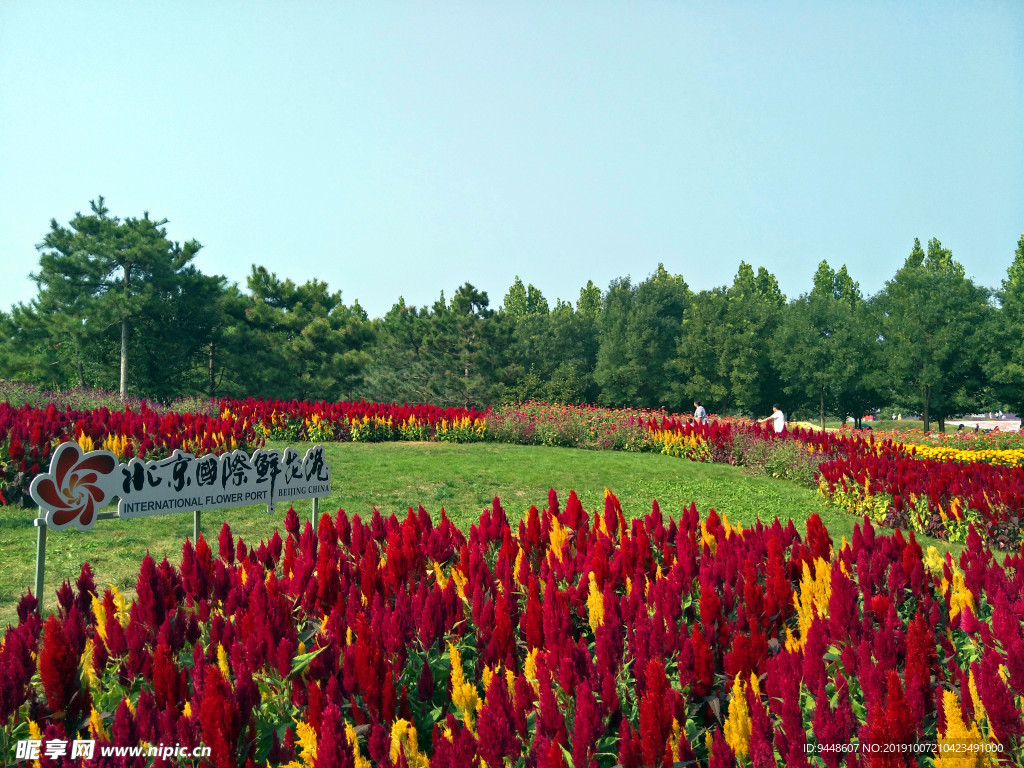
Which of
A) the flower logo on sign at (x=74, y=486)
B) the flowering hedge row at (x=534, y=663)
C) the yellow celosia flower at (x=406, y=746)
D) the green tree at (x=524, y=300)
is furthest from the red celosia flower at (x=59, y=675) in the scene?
the green tree at (x=524, y=300)

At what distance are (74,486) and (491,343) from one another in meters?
33.7

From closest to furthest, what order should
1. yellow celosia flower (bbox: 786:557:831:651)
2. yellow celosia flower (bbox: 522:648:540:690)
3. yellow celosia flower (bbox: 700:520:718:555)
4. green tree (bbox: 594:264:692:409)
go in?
yellow celosia flower (bbox: 522:648:540:690)
yellow celosia flower (bbox: 786:557:831:651)
yellow celosia flower (bbox: 700:520:718:555)
green tree (bbox: 594:264:692:409)

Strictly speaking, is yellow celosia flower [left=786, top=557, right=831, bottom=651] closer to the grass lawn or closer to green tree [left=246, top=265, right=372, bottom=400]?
the grass lawn

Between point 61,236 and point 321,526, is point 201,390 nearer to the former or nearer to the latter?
point 61,236

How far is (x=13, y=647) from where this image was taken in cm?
258

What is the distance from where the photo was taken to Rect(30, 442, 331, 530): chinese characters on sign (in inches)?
165

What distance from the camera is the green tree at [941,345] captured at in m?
38.9

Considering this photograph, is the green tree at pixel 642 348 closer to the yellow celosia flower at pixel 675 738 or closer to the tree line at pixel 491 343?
the tree line at pixel 491 343

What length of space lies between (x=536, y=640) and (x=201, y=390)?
38.7 metres

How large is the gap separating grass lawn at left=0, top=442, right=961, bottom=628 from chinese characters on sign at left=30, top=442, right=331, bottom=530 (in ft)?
4.03

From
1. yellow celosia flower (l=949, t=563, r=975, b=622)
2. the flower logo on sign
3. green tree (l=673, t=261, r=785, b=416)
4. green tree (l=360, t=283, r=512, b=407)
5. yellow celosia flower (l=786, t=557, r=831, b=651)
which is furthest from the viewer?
green tree (l=673, t=261, r=785, b=416)

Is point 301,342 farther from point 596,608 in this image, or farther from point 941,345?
point 596,608

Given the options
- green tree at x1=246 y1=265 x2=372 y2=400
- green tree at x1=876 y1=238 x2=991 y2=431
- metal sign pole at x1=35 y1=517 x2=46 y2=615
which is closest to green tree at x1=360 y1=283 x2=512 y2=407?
green tree at x1=246 y1=265 x2=372 y2=400

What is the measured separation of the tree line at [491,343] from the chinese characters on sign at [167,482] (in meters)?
29.5
